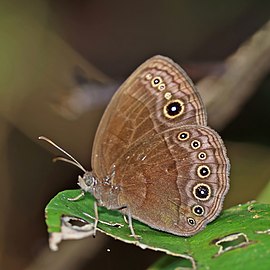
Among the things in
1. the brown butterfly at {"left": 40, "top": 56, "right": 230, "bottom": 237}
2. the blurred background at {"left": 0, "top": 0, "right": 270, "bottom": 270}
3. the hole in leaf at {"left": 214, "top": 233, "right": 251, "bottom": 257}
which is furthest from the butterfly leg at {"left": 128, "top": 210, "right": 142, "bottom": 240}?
the blurred background at {"left": 0, "top": 0, "right": 270, "bottom": 270}

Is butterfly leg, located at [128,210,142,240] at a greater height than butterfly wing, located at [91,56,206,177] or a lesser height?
lesser

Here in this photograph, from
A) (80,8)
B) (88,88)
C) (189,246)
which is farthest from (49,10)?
(189,246)

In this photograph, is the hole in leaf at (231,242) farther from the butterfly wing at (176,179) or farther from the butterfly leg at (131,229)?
the butterfly leg at (131,229)

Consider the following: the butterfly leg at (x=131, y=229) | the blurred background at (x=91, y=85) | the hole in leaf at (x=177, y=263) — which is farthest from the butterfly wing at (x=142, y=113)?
the blurred background at (x=91, y=85)

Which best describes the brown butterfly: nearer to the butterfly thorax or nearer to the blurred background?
the butterfly thorax

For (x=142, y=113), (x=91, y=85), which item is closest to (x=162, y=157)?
(x=142, y=113)
